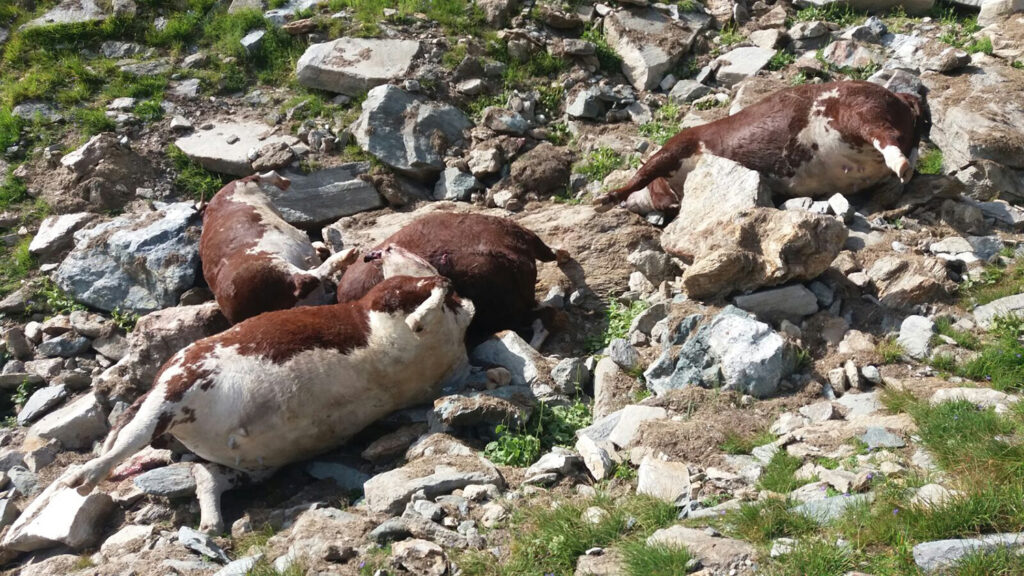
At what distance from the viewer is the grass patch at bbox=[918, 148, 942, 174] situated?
814 centimetres

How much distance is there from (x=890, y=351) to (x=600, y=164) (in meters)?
4.36

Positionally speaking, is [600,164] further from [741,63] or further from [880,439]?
[880,439]

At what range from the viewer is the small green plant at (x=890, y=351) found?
5539 millimetres

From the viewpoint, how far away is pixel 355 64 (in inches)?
423

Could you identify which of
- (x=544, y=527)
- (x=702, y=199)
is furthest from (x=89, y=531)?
(x=702, y=199)

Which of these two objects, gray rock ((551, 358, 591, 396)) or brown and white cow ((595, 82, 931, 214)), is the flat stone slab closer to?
brown and white cow ((595, 82, 931, 214))

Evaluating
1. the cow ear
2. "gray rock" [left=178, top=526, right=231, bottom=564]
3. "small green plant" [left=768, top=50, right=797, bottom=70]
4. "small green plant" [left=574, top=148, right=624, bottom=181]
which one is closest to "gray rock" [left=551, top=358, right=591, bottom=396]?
the cow ear

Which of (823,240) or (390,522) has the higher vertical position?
(823,240)

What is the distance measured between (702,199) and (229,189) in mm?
4768

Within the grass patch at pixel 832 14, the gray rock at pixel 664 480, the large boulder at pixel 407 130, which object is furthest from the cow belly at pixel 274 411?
the grass patch at pixel 832 14

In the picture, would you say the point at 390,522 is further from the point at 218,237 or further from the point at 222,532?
the point at 218,237

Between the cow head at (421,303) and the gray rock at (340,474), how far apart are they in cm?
103

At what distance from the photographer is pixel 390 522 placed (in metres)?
4.59

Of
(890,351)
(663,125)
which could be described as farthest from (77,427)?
(663,125)
